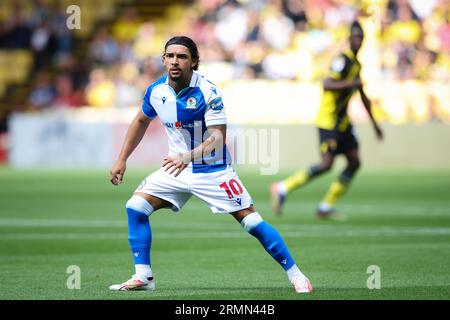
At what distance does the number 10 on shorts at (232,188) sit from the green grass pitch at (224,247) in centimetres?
79

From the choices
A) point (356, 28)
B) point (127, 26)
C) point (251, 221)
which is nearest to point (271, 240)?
point (251, 221)

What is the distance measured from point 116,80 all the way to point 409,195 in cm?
1340

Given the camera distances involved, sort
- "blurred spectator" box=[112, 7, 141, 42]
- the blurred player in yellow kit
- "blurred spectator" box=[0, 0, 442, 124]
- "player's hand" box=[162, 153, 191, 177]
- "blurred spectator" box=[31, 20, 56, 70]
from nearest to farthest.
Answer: "player's hand" box=[162, 153, 191, 177]
the blurred player in yellow kit
"blurred spectator" box=[0, 0, 442, 124]
"blurred spectator" box=[31, 20, 56, 70]
"blurred spectator" box=[112, 7, 141, 42]

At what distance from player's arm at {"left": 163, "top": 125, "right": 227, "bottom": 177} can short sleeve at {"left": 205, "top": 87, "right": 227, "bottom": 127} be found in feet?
0.13

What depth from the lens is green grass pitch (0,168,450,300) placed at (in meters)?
8.66

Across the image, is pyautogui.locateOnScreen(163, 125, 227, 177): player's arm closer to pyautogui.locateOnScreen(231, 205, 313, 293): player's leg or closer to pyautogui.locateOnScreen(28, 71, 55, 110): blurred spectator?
pyautogui.locateOnScreen(231, 205, 313, 293): player's leg

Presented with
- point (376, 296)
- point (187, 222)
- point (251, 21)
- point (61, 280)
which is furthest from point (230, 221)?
point (251, 21)

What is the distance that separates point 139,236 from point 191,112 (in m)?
1.11

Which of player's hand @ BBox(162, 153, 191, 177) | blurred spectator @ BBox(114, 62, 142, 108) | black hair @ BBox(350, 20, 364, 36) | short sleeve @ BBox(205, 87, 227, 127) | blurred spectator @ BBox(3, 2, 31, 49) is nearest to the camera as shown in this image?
player's hand @ BBox(162, 153, 191, 177)

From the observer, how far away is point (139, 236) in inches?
340

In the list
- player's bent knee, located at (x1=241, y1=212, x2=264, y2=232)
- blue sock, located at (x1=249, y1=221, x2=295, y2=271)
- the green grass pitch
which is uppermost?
player's bent knee, located at (x1=241, y1=212, x2=264, y2=232)

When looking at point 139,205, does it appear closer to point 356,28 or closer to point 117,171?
point 117,171

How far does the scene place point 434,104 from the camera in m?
28.0
